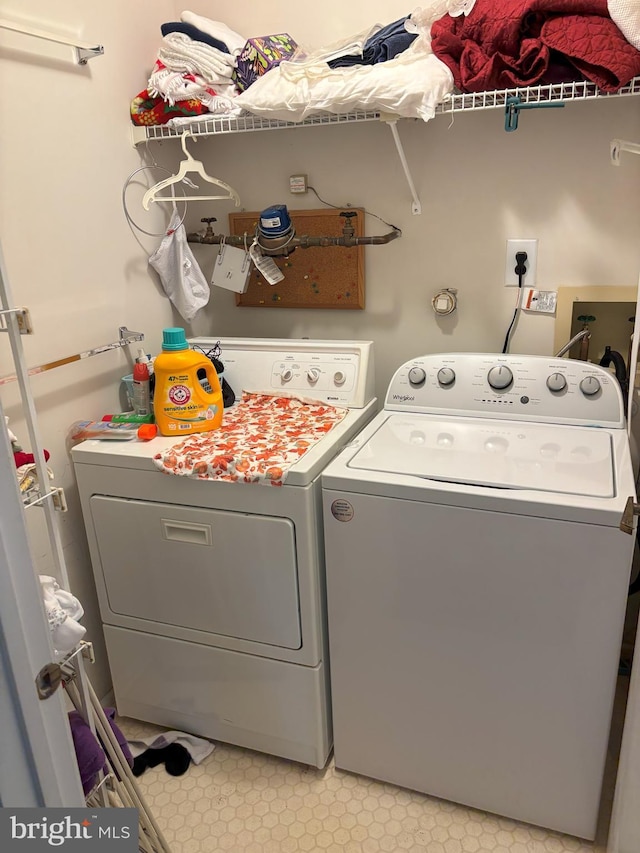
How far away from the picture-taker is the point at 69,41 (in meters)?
1.67

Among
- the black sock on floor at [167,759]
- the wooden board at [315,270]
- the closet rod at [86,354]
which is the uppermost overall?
the wooden board at [315,270]

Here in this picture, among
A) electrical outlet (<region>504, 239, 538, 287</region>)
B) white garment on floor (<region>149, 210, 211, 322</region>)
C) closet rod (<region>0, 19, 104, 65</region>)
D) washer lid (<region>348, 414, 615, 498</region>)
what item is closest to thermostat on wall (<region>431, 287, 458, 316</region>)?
electrical outlet (<region>504, 239, 538, 287</region>)

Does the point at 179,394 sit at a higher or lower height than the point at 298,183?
lower

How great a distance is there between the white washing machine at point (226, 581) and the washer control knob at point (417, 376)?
0.44 feet

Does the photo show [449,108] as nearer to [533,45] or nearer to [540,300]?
[533,45]

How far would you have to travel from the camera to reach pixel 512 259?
197 centimetres

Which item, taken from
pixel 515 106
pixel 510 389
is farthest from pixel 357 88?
pixel 510 389

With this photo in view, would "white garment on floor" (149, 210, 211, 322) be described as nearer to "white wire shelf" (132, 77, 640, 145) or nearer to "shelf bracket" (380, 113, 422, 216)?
"white wire shelf" (132, 77, 640, 145)

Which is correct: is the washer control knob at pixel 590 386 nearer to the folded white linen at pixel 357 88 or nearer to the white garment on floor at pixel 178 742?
the folded white linen at pixel 357 88

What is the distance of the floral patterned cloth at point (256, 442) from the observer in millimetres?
1576

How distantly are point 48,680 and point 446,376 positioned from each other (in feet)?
4.46

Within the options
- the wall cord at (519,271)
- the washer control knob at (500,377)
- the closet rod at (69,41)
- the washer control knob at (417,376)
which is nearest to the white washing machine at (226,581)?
the washer control knob at (417,376)

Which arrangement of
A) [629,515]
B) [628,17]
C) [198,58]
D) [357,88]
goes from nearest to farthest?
[629,515] → [628,17] → [357,88] → [198,58]

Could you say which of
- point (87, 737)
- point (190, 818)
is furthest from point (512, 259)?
point (190, 818)
